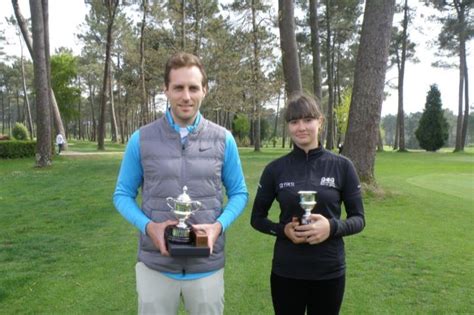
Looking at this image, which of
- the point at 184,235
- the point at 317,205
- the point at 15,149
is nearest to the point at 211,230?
the point at 184,235

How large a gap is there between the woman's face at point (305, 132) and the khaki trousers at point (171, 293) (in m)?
0.94

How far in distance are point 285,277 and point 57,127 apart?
28.1 m

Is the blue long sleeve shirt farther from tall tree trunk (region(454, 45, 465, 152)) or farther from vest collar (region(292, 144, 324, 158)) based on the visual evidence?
tall tree trunk (region(454, 45, 465, 152))

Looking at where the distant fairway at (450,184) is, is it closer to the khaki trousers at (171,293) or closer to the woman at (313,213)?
the woman at (313,213)

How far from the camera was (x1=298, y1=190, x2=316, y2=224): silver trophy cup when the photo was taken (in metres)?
2.44

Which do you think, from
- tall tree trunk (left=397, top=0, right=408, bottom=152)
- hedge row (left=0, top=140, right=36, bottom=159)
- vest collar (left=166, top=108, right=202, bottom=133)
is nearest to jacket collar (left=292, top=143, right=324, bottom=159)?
vest collar (left=166, top=108, right=202, bottom=133)

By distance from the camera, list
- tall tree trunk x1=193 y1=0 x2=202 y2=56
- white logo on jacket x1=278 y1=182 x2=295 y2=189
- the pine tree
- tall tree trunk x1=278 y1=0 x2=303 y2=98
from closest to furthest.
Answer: white logo on jacket x1=278 y1=182 x2=295 y2=189
tall tree trunk x1=278 y1=0 x2=303 y2=98
tall tree trunk x1=193 y1=0 x2=202 y2=56
the pine tree

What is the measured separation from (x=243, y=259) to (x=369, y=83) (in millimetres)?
6402

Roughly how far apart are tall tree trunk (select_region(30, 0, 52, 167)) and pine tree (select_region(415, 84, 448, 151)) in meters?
34.8

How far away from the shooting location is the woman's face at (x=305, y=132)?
2.73 meters

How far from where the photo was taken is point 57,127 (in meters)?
28.2

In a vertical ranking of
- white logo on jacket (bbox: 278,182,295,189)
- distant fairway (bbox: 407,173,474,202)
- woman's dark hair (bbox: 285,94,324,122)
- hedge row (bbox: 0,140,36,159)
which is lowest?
distant fairway (bbox: 407,173,474,202)

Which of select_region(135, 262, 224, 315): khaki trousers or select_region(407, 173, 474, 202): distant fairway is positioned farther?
select_region(407, 173, 474, 202): distant fairway

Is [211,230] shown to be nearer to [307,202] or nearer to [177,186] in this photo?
[177,186]
